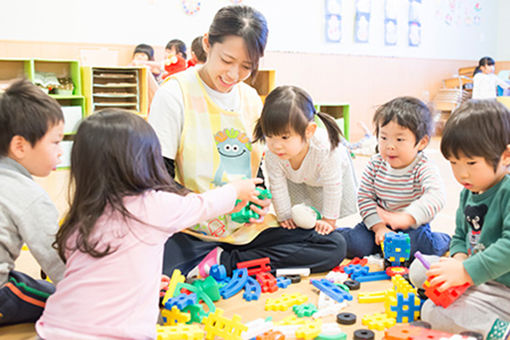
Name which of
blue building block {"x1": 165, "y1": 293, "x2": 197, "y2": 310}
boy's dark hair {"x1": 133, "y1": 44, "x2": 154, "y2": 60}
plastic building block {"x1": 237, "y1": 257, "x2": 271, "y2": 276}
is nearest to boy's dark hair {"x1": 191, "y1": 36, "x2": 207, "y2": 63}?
boy's dark hair {"x1": 133, "y1": 44, "x2": 154, "y2": 60}

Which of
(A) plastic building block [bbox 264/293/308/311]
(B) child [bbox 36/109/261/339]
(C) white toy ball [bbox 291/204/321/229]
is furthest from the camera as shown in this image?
(C) white toy ball [bbox 291/204/321/229]

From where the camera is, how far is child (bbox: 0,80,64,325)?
1.08 metres

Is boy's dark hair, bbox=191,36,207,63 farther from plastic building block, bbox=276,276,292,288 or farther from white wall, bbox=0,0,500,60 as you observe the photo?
plastic building block, bbox=276,276,292,288

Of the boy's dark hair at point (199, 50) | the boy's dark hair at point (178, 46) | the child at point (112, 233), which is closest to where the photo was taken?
the child at point (112, 233)

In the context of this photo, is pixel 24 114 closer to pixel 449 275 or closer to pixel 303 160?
pixel 303 160

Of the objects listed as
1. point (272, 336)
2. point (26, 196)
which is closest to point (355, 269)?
point (272, 336)

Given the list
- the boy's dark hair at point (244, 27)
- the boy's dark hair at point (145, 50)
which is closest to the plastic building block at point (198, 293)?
the boy's dark hair at point (244, 27)

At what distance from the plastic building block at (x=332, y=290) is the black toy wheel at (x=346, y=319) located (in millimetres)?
98

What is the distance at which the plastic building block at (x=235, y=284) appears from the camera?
4.29 feet

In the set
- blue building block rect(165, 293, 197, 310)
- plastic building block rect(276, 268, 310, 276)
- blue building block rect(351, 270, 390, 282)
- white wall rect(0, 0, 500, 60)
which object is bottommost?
blue building block rect(351, 270, 390, 282)

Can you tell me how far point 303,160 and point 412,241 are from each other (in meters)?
0.42

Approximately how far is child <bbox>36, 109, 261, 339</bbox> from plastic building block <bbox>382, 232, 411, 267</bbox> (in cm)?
66

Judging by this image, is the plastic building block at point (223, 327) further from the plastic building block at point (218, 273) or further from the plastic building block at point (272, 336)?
the plastic building block at point (218, 273)

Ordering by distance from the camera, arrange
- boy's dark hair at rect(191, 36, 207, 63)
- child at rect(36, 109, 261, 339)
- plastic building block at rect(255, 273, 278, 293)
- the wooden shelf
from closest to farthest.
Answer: child at rect(36, 109, 261, 339)
plastic building block at rect(255, 273, 278, 293)
boy's dark hair at rect(191, 36, 207, 63)
the wooden shelf
